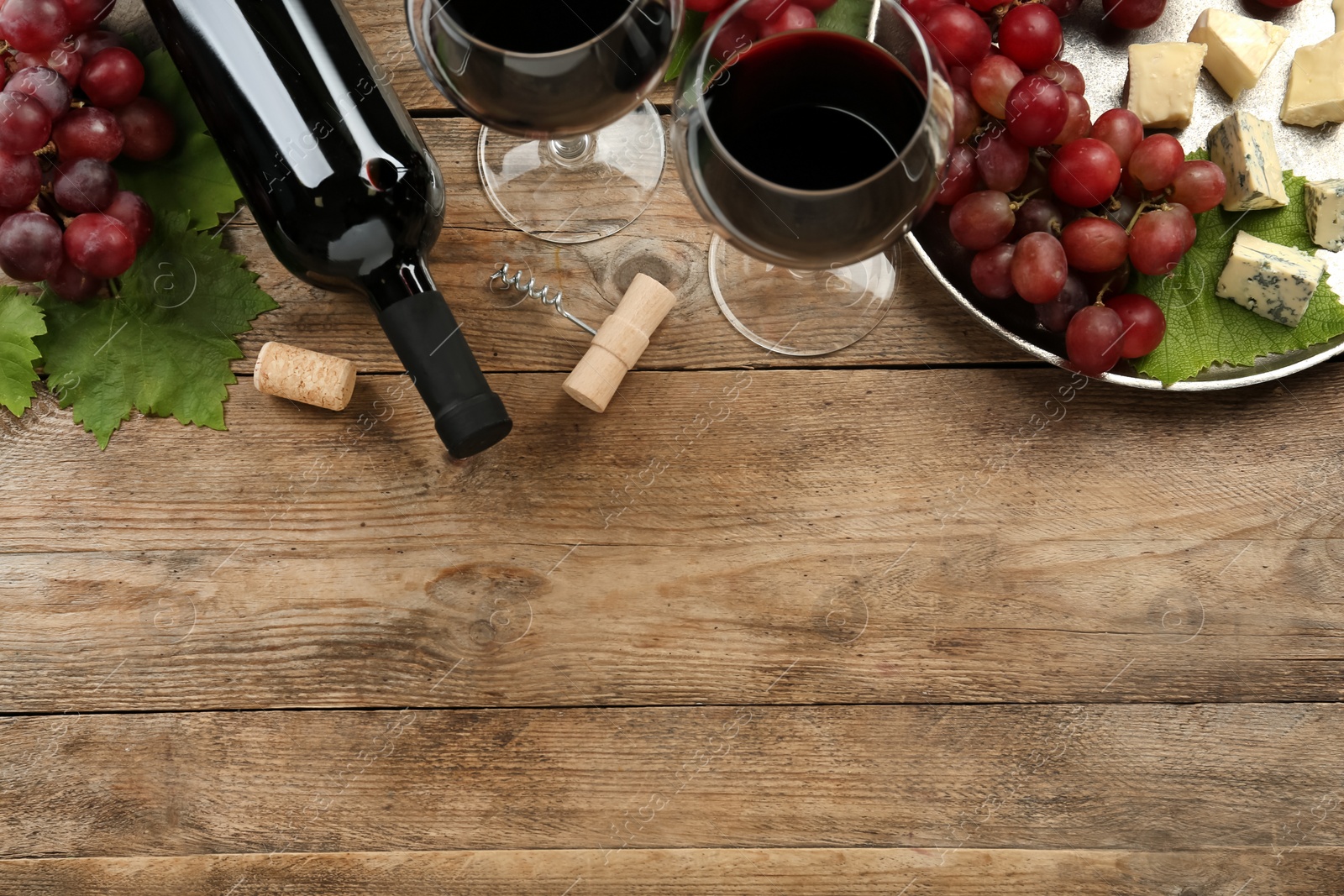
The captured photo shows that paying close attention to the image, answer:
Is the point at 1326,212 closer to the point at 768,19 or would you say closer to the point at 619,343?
the point at 768,19

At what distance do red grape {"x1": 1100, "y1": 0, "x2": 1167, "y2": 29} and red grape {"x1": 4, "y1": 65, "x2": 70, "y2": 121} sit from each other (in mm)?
862

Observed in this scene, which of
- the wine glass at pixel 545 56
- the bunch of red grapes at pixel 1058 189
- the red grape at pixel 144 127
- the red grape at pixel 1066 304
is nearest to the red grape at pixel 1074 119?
the bunch of red grapes at pixel 1058 189

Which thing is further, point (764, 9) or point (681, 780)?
point (681, 780)

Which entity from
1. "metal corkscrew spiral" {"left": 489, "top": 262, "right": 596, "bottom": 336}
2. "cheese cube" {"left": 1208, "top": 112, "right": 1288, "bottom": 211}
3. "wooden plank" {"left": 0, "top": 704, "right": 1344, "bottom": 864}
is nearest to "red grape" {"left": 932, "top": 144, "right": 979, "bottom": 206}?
"cheese cube" {"left": 1208, "top": 112, "right": 1288, "bottom": 211}

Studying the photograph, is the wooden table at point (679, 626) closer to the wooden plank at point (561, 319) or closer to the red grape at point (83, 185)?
the wooden plank at point (561, 319)

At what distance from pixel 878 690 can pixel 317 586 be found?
489 millimetres

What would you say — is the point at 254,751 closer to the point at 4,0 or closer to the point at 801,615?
the point at 801,615

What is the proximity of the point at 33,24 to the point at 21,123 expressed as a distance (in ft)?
0.27

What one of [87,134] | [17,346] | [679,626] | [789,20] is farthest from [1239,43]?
[17,346]

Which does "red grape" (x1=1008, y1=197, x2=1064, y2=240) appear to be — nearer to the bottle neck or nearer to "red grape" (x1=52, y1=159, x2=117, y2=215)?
the bottle neck

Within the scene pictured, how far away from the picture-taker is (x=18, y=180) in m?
0.74

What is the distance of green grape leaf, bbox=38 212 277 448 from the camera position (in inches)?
31.9

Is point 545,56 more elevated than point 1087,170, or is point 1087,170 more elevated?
point 545,56

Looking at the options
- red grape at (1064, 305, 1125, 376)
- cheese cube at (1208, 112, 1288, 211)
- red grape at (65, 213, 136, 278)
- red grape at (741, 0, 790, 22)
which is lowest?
red grape at (1064, 305, 1125, 376)
